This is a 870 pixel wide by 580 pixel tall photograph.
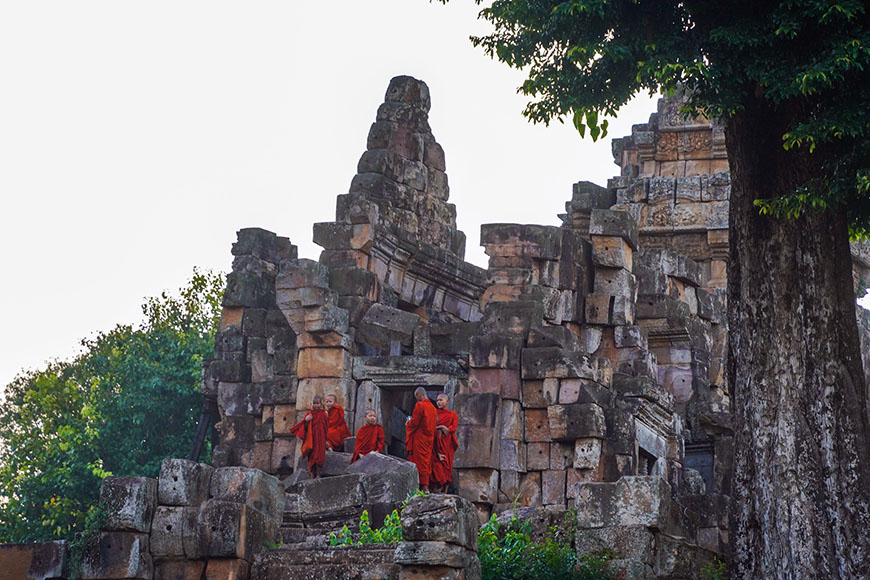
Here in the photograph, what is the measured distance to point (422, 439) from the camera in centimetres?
1961

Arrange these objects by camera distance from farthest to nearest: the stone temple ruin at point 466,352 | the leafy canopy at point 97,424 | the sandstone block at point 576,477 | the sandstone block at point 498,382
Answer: the leafy canopy at point 97,424 → the sandstone block at point 498,382 → the stone temple ruin at point 466,352 → the sandstone block at point 576,477

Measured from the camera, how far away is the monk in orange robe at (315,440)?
2069 cm

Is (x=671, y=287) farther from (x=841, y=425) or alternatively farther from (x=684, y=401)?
(x=841, y=425)

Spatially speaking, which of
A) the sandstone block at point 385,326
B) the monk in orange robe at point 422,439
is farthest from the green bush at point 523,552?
the sandstone block at point 385,326

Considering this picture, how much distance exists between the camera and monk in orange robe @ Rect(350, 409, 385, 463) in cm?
2050

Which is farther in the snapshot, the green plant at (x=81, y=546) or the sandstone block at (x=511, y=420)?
the sandstone block at (x=511, y=420)

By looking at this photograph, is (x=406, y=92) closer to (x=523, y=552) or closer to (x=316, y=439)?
(x=316, y=439)

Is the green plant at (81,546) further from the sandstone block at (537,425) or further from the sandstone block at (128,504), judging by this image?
the sandstone block at (537,425)

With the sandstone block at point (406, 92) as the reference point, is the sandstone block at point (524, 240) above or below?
below

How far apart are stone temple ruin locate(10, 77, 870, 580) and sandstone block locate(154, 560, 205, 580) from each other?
1.01 metres

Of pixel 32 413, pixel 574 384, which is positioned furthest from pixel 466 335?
pixel 32 413

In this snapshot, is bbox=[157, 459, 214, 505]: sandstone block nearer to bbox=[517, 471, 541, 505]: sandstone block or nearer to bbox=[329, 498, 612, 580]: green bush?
bbox=[329, 498, 612, 580]: green bush

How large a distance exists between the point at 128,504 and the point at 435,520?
354 cm

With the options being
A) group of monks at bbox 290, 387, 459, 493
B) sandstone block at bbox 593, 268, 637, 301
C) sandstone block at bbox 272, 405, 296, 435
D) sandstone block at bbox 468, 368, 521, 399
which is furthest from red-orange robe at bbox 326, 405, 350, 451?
sandstone block at bbox 593, 268, 637, 301
